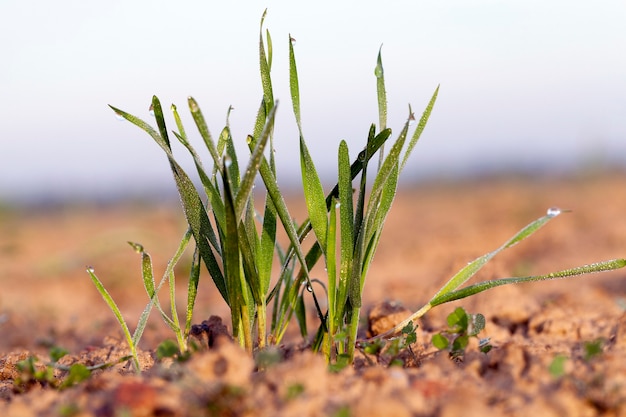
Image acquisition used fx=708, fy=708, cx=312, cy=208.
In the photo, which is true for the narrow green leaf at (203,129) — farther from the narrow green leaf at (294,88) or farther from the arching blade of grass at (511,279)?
the arching blade of grass at (511,279)

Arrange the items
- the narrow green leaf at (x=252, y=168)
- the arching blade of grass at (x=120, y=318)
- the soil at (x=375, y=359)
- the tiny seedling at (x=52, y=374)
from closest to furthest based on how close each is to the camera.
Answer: the soil at (x=375, y=359)
the narrow green leaf at (x=252, y=168)
the tiny seedling at (x=52, y=374)
the arching blade of grass at (x=120, y=318)

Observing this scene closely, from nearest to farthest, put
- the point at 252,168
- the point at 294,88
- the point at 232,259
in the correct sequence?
the point at 252,168 < the point at 232,259 < the point at 294,88

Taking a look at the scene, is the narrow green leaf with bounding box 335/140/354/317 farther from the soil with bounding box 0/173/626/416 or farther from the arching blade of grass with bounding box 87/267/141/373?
the arching blade of grass with bounding box 87/267/141/373

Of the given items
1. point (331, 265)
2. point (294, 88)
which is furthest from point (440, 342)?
point (294, 88)

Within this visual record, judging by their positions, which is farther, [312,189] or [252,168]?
[312,189]

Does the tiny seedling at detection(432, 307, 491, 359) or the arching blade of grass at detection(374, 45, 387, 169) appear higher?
the arching blade of grass at detection(374, 45, 387, 169)

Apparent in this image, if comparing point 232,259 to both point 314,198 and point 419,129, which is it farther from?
point 419,129

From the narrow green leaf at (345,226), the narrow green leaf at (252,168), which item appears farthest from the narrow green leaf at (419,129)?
the narrow green leaf at (252,168)

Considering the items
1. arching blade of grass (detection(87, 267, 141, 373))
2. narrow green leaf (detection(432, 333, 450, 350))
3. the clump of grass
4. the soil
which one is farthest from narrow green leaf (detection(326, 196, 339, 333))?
arching blade of grass (detection(87, 267, 141, 373))

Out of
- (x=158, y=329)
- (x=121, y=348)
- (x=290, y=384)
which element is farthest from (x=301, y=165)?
(x=158, y=329)

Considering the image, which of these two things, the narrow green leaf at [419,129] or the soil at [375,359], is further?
the narrow green leaf at [419,129]

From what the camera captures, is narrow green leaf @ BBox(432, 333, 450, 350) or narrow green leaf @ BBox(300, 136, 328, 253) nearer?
narrow green leaf @ BBox(432, 333, 450, 350)

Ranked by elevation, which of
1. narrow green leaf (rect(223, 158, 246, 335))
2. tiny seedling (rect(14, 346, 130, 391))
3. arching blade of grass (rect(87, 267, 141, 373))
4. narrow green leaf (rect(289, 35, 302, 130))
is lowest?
tiny seedling (rect(14, 346, 130, 391))
